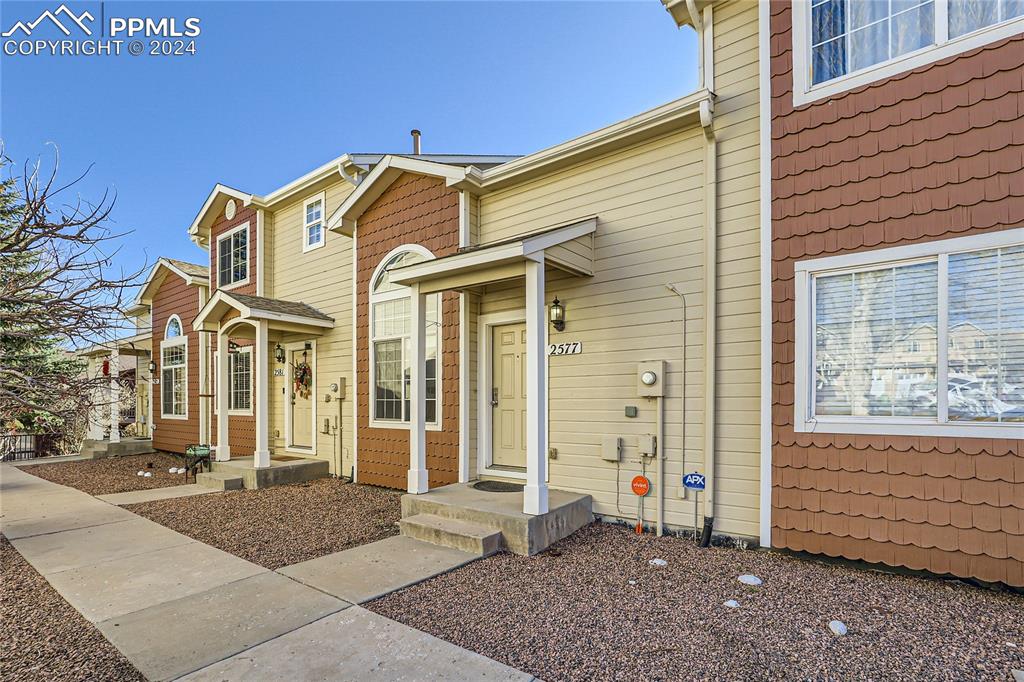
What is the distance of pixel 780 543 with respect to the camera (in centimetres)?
425

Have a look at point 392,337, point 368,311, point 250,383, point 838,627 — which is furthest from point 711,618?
point 250,383

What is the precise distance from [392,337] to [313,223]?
11.0 feet

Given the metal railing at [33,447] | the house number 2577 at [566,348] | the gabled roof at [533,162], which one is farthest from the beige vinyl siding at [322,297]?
the metal railing at [33,447]

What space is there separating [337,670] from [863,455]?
404 centimetres

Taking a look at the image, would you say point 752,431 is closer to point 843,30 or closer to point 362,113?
point 843,30

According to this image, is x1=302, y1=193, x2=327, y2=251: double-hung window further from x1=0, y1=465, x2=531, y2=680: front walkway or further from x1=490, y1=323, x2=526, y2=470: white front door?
x1=0, y1=465, x2=531, y2=680: front walkway

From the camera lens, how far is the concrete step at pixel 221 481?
753cm

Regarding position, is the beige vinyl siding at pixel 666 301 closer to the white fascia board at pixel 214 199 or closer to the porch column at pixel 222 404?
the porch column at pixel 222 404

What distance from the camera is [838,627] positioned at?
3.00 meters

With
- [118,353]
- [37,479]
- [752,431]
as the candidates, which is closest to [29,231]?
[752,431]

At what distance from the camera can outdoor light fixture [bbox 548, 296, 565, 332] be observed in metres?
5.51

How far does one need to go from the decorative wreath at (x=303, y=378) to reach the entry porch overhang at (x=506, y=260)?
428cm

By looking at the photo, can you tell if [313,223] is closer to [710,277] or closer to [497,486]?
[497,486]

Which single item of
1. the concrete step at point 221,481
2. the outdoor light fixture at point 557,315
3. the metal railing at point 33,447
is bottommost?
the metal railing at point 33,447
